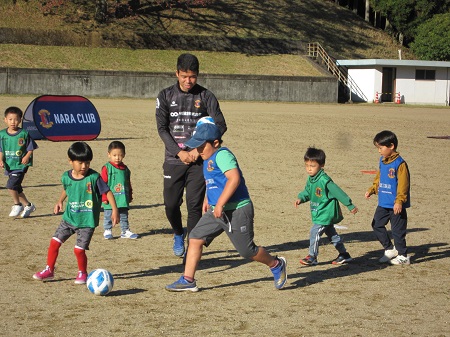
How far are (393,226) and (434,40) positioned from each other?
5597cm

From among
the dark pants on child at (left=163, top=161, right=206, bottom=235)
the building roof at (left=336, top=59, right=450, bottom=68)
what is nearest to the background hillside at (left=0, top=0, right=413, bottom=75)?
the building roof at (left=336, top=59, right=450, bottom=68)

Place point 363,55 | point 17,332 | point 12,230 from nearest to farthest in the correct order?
point 17,332, point 12,230, point 363,55

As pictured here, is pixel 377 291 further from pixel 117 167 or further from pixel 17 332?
pixel 117 167

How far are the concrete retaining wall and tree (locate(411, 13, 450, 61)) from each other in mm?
15217

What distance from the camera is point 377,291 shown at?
7047 millimetres

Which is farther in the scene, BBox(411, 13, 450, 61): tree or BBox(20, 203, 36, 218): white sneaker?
BBox(411, 13, 450, 61): tree

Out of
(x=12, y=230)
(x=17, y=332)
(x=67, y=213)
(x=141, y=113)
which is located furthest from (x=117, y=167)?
(x=141, y=113)

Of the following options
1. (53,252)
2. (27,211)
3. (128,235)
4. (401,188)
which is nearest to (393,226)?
(401,188)

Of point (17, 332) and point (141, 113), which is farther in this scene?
point (141, 113)

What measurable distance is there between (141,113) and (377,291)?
24.4m

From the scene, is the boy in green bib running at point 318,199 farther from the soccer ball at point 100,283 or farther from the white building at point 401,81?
the white building at point 401,81

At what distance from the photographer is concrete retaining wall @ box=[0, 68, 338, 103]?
41.8 meters

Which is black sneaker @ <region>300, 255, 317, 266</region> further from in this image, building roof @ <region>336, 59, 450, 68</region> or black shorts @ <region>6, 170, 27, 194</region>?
building roof @ <region>336, 59, 450, 68</region>

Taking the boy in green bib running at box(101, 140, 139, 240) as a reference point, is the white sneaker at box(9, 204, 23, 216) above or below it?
below
